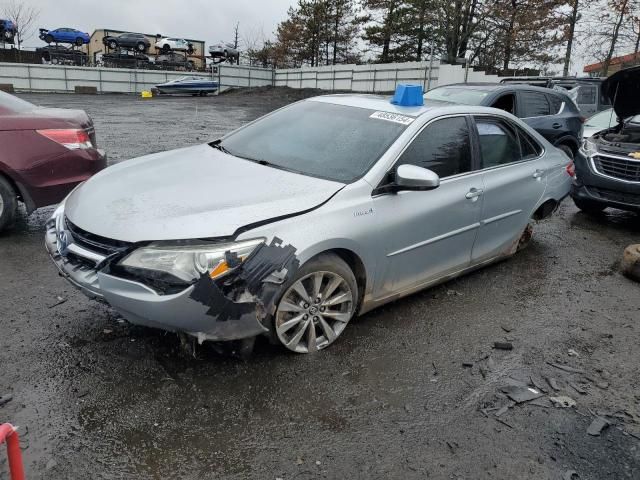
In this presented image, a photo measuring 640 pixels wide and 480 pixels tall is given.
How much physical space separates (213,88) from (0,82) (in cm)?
1457

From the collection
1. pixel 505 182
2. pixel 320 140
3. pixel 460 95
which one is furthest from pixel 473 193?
pixel 460 95

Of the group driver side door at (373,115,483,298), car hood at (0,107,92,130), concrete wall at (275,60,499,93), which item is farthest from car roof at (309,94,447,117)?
concrete wall at (275,60,499,93)

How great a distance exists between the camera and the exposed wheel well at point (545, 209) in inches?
207

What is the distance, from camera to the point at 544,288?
15.9 feet

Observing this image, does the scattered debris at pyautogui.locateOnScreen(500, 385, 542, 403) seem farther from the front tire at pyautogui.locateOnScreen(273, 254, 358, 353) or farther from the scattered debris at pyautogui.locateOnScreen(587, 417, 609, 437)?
the front tire at pyautogui.locateOnScreen(273, 254, 358, 353)

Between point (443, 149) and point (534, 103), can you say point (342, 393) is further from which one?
point (534, 103)

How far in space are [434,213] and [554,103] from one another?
283 inches

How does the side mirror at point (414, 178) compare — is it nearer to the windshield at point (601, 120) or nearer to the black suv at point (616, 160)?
the black suv at point (616, 160)

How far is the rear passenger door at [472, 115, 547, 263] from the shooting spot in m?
4.43

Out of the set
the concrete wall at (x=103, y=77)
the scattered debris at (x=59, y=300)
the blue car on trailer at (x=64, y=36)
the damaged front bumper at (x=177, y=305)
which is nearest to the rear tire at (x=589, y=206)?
the damaged front bumper at (x=177, y=305)

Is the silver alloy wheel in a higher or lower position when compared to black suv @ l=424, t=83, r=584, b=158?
lower

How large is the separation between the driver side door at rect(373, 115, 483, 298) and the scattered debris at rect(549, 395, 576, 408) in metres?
1.25

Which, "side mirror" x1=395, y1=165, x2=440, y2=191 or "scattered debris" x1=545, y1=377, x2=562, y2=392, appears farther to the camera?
"side mirror" x1=395, y1=165, x2=440, y2=191

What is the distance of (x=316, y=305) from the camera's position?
3.26m
